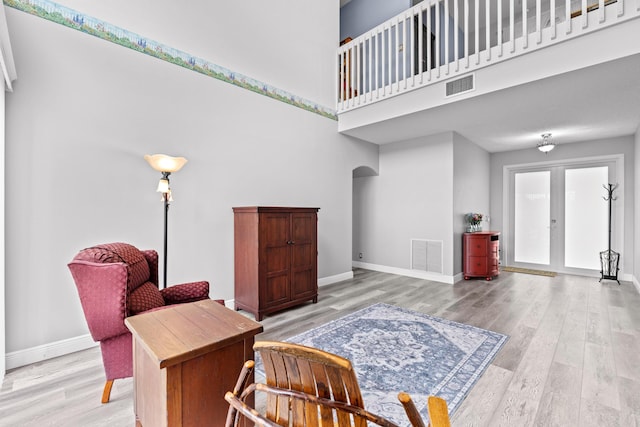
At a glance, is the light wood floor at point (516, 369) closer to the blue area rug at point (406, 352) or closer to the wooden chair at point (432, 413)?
the blue area rug at point (406, 352)

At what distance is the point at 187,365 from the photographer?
43.3 inches

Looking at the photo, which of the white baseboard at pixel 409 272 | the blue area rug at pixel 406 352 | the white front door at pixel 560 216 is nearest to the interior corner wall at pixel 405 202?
the white baseboard at pixel 409 272

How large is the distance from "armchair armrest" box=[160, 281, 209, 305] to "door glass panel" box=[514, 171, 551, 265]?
6621 mm

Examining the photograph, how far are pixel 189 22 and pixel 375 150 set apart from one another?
12.5 feet

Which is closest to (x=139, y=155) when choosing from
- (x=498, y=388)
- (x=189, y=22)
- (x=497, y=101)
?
(x=189, y=22)

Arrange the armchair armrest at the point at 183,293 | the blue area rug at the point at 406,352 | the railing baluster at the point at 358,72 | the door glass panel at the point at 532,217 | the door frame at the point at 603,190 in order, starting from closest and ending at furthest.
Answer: the blue area rug at the point at 406,352 < the armchair armrest at the point at 183,293 < the railing baluster at the point at 358,72 < the door frame at the point at 603,190 < the door glass panel at the point at 532,217

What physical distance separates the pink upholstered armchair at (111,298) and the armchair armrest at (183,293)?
9.1 inches

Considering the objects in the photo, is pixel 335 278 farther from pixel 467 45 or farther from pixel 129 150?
pixel 467 45

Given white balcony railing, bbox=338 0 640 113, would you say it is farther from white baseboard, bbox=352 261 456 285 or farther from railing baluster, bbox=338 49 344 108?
white baseboard, bbox=352 261 456 285

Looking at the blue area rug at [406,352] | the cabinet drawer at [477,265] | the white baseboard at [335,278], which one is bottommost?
the blue area rug at [406,352]

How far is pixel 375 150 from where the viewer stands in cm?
592

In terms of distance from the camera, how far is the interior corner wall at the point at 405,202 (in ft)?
16.5

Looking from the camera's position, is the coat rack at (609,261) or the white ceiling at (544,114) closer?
the white ceiling at (544,114)

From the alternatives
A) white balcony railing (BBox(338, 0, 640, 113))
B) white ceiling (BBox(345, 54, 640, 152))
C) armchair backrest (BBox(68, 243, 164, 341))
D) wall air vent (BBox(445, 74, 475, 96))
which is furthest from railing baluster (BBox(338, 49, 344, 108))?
armchair backrest (BBox(68, 243, 164, 341))
